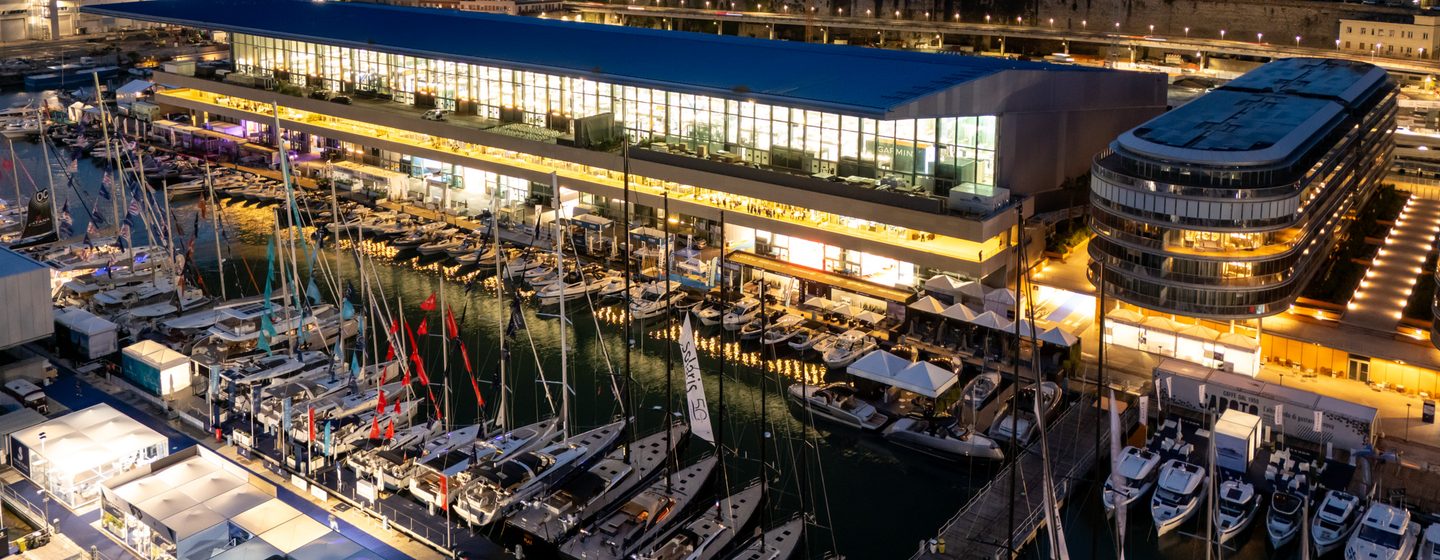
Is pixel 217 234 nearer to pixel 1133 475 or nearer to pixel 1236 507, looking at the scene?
pixel 1133 475

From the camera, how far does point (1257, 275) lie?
43.9 meters

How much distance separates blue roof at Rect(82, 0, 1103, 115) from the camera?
179 ft

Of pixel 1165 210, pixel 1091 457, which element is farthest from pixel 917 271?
pixel 1091 457

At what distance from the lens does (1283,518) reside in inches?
1391

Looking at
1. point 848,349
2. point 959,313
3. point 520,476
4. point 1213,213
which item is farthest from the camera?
point 959,313

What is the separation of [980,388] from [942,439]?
164 inches

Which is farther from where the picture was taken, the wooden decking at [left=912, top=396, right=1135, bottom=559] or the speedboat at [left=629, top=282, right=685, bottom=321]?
the speedboat at [left=629, top=282, right=685, bottom=321]

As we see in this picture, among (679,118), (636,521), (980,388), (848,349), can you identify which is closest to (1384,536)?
(980,388)

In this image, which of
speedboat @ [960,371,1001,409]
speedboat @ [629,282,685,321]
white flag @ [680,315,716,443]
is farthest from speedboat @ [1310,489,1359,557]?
speedboat @ [629,282,685,321]

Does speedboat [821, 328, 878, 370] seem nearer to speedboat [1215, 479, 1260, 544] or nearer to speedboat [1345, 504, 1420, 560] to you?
speedboat [1215, 479, 1260, 544]

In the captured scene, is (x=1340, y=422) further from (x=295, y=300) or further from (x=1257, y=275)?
(x=295, y=300)

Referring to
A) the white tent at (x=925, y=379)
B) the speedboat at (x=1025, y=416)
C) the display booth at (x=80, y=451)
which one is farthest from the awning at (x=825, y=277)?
the display booth at (x=80, y=451)

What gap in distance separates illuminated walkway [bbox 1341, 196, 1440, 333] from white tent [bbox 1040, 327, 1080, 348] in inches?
376

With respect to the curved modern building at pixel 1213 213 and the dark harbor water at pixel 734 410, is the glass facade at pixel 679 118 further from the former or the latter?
the dark harbor water at pixel 734 410
